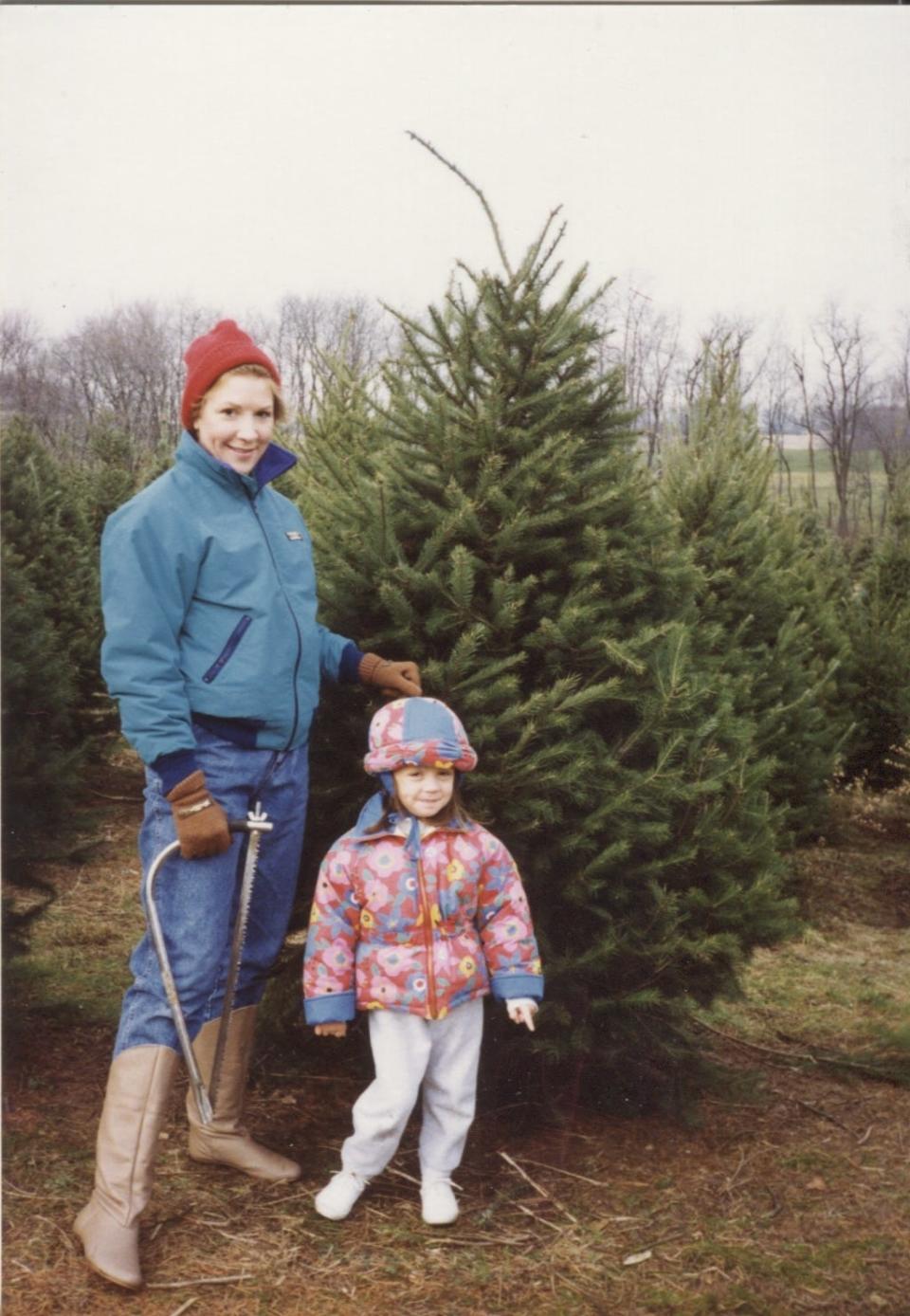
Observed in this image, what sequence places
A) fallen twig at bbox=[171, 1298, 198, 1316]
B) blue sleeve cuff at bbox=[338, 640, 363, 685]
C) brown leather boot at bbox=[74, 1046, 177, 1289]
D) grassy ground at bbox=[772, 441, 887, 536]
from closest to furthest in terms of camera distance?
1. fallen twig at bbox=[171, 1298, 198, 1316]
2. brown leather boot at bbox=[74, 1046, 177, 1289]
3. blue sleeve cuff at bbox=[338, 640, 363, 685]
4. grassy ground at bbox=[772, 441, 887, 536]

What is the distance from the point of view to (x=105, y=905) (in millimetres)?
6258

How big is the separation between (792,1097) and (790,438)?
20.9 m

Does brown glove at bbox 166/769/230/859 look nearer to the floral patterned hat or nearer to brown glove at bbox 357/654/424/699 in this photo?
the floral patterned hat

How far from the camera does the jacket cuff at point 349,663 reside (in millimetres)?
3643

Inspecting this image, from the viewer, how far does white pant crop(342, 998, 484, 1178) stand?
326cm

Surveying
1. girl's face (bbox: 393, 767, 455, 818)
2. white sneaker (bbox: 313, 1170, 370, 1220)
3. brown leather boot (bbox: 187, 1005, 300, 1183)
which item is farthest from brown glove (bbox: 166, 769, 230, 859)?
white sneaker (bbox: 313, 1170, 370, 1220)

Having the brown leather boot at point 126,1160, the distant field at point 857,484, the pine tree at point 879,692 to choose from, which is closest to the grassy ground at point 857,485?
the distant field at point 857,484

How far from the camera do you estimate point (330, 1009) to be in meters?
3.21

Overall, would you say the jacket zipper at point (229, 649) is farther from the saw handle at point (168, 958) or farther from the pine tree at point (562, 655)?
the pine tree at point (562, 655)

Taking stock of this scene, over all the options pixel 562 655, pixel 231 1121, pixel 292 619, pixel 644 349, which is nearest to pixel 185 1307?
pixel 231 1121

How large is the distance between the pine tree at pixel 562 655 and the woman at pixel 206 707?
0.35m

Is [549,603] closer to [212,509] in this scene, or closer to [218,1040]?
[212,509]

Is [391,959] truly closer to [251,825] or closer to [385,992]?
[385,992]

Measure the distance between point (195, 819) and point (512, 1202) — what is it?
1455 mm
